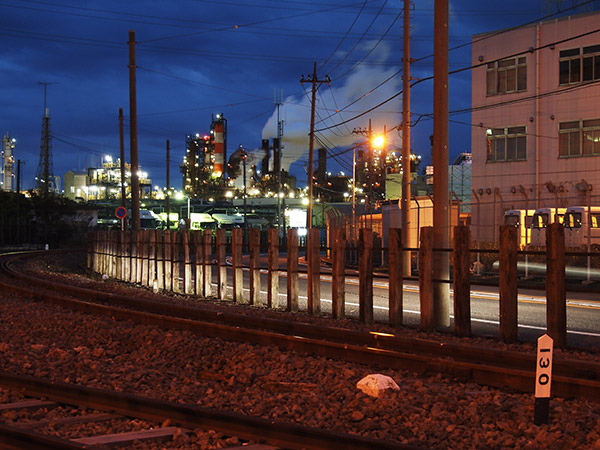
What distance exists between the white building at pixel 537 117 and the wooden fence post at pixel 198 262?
15.6 m

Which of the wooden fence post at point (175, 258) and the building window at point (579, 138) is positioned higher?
the building window at point (579, 138)

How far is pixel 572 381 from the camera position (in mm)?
6828

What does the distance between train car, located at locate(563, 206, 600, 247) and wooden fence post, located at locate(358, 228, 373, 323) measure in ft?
48.9

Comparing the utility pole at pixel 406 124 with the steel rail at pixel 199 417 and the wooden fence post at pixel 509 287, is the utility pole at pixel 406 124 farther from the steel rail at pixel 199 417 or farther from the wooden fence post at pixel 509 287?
the steel rail at pixel 199 417

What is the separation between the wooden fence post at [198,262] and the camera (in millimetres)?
18391

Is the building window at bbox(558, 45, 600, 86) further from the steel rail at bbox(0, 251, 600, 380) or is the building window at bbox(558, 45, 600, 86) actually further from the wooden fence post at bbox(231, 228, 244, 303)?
the steel rail at bbox(0, 251, 600, 380)

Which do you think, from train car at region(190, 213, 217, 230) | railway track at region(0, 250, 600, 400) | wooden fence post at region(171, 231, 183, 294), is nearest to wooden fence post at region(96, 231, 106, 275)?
wooden fence post at region(171, 231, 183, 294)

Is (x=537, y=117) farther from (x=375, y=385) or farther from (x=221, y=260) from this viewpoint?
(x=375, y=385)

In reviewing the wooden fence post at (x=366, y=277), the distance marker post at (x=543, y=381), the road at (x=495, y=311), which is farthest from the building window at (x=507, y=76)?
the distance marker post at (x=543, y=381)

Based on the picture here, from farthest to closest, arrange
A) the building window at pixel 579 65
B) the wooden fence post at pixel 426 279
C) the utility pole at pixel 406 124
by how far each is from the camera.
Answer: the building window at pixel 579 65 → the utility pole at pixel 406 124 → the wooden fence post at pixel 426 279

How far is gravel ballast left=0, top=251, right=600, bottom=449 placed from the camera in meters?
5.74

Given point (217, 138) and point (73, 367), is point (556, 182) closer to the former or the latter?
point (73, 367)

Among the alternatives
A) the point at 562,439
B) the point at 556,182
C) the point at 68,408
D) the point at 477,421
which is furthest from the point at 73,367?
the point at 556,182

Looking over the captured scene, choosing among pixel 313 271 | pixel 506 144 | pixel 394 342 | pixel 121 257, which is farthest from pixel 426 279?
pixel 506 144
